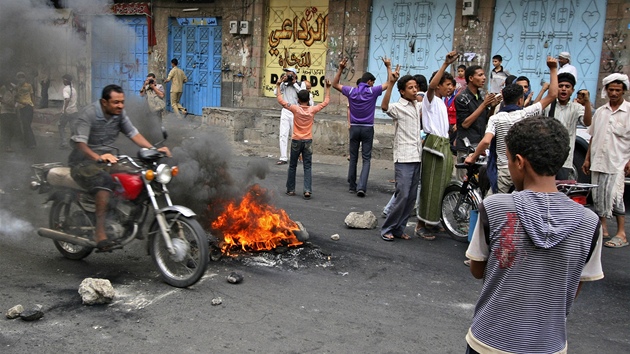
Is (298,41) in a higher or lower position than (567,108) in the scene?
higher

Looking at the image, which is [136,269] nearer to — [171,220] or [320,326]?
[171,220]

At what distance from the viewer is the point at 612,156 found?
6738 millimetres

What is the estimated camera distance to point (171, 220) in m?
5.06

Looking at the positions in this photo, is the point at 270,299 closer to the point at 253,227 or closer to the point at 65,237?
the point at 253,227

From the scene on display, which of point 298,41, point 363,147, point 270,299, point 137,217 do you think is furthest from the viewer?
point 298,41

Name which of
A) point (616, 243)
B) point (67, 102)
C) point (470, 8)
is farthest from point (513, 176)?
point (470, 8)

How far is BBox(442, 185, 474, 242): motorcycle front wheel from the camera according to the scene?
684 centimetres

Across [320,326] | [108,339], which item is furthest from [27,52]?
[320,326]

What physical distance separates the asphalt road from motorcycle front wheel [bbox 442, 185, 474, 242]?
0.56 feet

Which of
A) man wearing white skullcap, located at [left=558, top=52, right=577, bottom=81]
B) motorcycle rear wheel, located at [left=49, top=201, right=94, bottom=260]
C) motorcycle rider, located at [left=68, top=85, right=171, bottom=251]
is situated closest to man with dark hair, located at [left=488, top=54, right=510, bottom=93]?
man wearing white skullcap, located at [left=558, top=52, right=577, bottom=81]

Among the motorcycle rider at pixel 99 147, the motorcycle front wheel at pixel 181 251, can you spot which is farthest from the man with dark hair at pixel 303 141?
the motorcycle front wheel at pixel 181 251

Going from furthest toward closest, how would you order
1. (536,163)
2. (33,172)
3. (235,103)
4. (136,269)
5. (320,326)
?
(235,103) < (33,172) < (136,269) < (320,326) < (536,163)

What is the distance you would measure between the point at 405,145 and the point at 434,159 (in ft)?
1.40

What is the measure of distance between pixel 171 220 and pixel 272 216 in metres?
1.34
